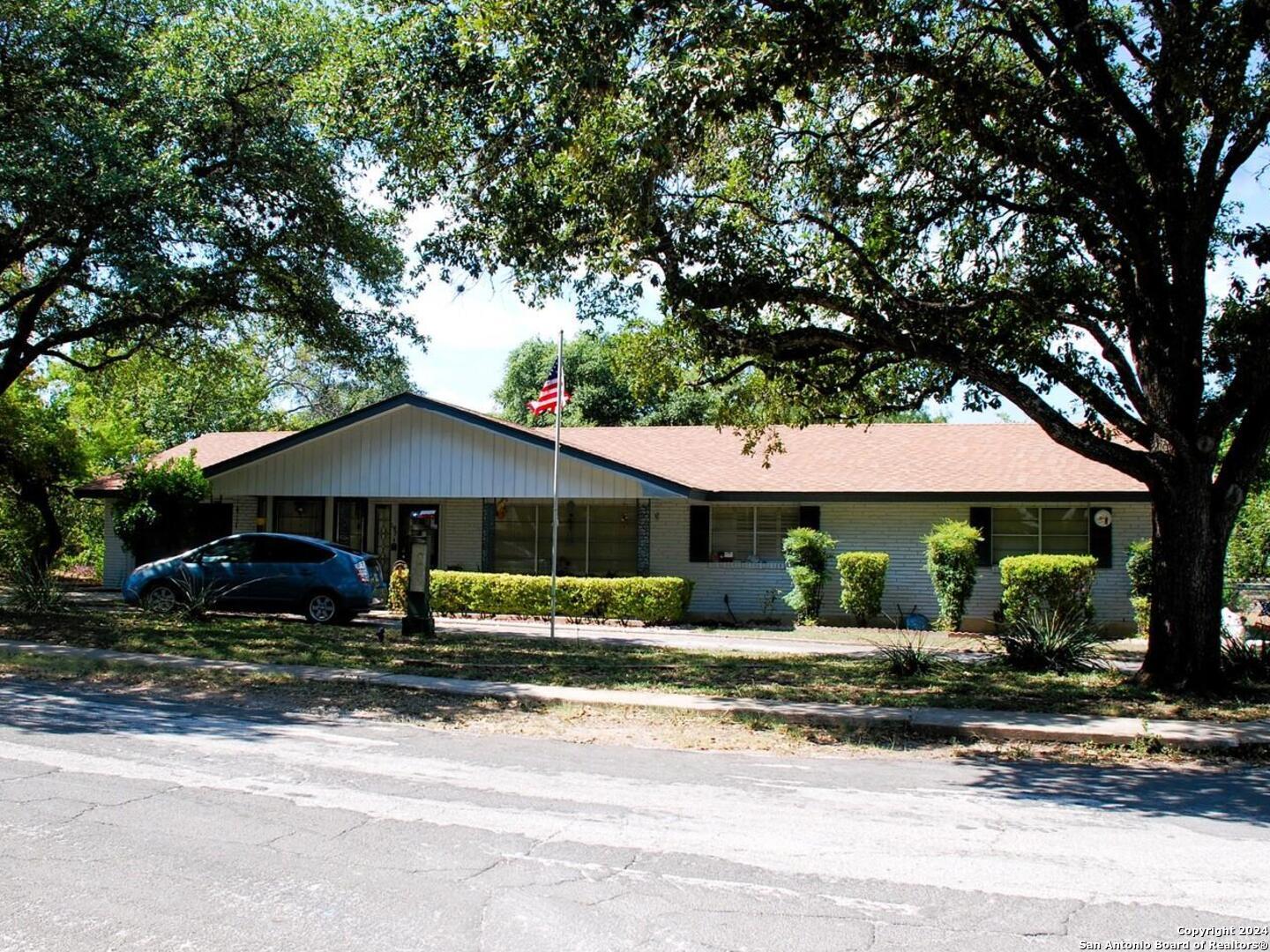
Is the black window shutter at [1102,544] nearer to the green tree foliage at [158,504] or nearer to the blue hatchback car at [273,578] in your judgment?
the blue hatchback car at [273,578]

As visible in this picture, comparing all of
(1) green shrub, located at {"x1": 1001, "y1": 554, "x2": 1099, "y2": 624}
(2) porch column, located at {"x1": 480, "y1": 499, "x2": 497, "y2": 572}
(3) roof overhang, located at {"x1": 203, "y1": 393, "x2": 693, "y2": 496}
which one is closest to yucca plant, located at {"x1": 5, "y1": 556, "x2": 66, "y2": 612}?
(3) roof overhang, located at {"x1": 203, "y1": 393, "x2": 693, "y2": 496}

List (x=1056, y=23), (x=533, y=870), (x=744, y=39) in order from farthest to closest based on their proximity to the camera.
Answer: (x=1056, y=23)
(x=744, y=39)
(x=533, y=870)

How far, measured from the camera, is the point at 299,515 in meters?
24.9

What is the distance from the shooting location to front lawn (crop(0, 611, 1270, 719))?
433 inches

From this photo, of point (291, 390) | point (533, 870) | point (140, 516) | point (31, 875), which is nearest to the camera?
point (31, 875)

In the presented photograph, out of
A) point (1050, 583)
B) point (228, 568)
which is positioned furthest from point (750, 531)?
point (228, 568)

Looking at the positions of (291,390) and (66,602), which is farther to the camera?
(291,390)

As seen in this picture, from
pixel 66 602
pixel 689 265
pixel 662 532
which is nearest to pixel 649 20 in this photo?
pixel 689 265

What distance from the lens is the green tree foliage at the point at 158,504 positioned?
22.6 metres

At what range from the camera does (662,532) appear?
2284cm

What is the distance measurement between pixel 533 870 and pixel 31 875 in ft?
7.70

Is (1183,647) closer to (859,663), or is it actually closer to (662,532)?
(859,663)

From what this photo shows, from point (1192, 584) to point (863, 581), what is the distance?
920cm

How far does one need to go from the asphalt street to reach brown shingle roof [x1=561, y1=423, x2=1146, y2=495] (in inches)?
472
